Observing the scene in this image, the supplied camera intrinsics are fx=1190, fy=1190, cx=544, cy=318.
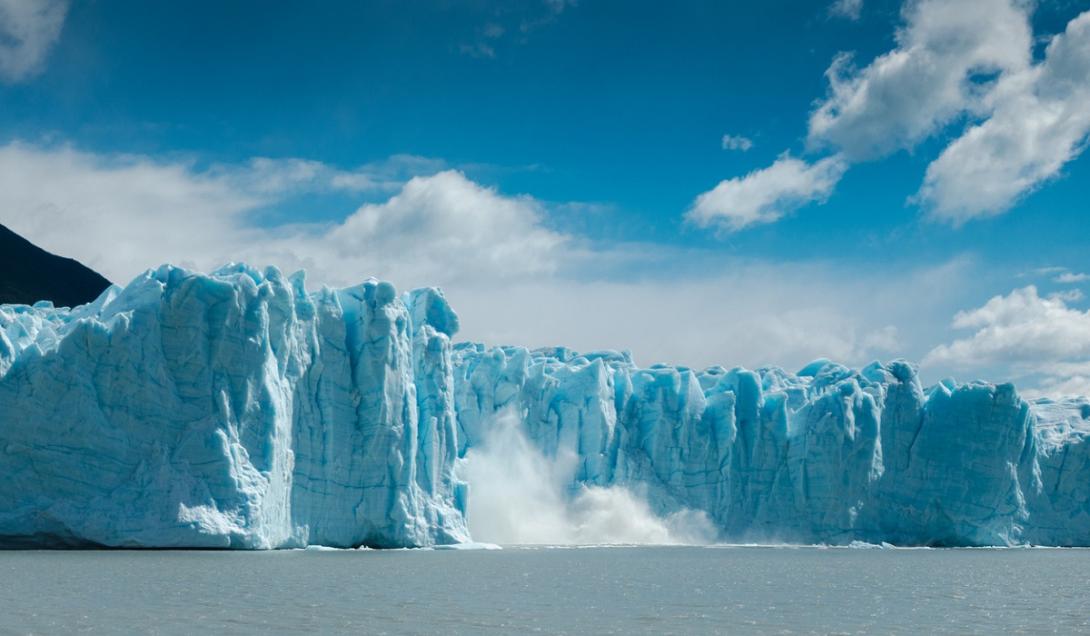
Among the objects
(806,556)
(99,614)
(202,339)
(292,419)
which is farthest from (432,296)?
(99,614)

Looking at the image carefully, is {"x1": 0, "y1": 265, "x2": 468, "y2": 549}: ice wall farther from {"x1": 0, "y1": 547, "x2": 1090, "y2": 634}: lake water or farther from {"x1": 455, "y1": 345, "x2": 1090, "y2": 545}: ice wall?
{"x1": 455, "y1": 345, "x2": 1090, "y2": 545}: ice wall

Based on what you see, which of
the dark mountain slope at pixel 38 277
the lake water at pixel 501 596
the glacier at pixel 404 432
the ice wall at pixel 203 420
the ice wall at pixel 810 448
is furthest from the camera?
the dark mountain slope at pixel 38 277

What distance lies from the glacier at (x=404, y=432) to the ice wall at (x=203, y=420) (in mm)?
61

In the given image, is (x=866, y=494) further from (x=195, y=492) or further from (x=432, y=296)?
(x=195, y=492)

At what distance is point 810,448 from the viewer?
52656mm

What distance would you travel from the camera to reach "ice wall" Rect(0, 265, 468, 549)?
32.4m

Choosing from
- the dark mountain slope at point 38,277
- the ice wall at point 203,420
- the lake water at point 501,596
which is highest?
the dark mountain slope at point 38,277

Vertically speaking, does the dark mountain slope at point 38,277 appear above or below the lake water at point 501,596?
above

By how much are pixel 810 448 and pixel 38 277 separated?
51797mm

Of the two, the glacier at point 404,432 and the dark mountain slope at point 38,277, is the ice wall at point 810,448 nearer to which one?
the glacier at point 404,432

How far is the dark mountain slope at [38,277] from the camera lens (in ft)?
244

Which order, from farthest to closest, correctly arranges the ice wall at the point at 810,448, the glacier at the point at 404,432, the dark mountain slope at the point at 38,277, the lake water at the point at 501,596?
1. the dark mountain slope at the point at 38,277
2. the ice wall at the point at 810,448
3. the glacier at the point at 404,432
4. the lake water at the point at 501,596

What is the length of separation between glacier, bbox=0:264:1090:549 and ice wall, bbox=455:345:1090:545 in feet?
0.33

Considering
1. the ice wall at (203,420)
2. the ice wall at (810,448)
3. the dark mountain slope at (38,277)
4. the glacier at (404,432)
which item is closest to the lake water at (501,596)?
the ice wall at (203,420)
